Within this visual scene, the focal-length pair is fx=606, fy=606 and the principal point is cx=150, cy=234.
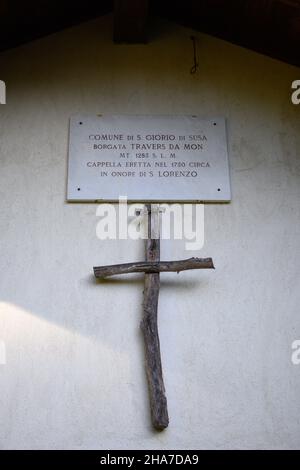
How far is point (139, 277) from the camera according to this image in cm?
346

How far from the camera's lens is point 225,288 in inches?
135

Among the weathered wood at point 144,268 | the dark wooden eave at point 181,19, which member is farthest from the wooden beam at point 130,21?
the weathered wood at point 144,268

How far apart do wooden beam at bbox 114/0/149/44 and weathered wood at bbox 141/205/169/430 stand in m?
1.26

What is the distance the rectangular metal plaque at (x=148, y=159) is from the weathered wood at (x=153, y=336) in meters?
0.22

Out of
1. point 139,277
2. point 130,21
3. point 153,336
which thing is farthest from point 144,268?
point 130,21

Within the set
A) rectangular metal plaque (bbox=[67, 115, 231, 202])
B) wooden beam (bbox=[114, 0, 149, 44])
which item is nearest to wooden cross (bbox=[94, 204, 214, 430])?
rectangular metal plaque (bbox=[67, 115, 231, 202])

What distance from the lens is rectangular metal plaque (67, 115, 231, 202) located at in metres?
3.63

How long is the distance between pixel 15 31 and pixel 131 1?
0.79 meters

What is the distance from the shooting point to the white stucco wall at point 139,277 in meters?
3.15

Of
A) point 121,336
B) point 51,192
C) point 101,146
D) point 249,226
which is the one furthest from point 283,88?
point 121,336

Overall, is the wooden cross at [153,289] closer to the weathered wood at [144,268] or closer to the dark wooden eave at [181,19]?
the weathered wood at [144,268]

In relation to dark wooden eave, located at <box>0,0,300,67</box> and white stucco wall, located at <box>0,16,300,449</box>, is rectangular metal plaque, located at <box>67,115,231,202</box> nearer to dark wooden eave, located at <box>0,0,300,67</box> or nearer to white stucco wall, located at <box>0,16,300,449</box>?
white stucco wall, located at <box>0,16,300,449</box>
